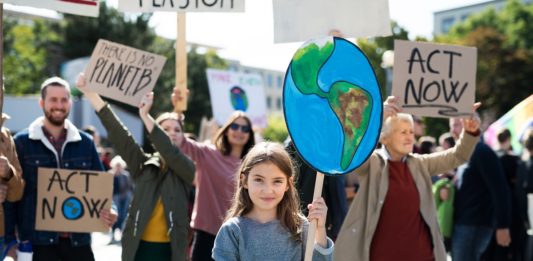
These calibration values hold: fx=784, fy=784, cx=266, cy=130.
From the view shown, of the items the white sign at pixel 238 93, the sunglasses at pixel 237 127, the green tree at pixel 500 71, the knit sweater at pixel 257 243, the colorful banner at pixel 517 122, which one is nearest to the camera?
the knit sweater at pixel 257 243

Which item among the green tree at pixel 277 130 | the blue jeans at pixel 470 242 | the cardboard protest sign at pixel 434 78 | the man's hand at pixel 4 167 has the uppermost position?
the cardboard protest sign at pixel 434 78

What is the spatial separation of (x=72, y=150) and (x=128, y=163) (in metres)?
0.40

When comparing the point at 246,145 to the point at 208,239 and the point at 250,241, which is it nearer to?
the point at 208,239

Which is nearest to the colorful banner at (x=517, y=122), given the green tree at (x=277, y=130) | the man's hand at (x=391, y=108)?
the man's hand at (x=391, y=108)

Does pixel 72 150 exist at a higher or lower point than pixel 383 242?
higher

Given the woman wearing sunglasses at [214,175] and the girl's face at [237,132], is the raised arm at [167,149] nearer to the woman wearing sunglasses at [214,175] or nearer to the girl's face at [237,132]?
the woman wearing sunglasses at [214,175]

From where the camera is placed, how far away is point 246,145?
630cm

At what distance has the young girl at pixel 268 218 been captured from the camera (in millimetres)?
3430

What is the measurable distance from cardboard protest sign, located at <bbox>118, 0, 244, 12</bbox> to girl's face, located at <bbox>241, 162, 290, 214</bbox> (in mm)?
2539

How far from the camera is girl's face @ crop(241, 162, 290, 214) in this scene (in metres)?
3.49

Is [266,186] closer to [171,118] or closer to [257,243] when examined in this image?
[257,243]

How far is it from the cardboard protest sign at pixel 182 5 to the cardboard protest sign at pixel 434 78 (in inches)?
52.9

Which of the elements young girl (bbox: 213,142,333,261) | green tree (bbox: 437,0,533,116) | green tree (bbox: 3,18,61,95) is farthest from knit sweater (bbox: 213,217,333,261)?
green tree (bbox: 3,18,61,95)

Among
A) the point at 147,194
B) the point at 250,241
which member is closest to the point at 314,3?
the point at 250,241
